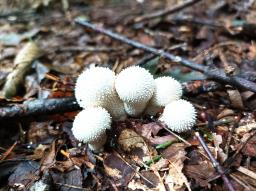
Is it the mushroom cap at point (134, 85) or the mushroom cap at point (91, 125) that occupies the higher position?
the mushroom cap at point (134, 85)

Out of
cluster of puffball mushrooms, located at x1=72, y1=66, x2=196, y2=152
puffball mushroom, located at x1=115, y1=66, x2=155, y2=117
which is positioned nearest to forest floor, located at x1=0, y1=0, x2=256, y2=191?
cluster of puffball mushrooms, located at x1=72, y1=66, x2=196, y2=152

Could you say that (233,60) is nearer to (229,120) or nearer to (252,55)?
(252,55)

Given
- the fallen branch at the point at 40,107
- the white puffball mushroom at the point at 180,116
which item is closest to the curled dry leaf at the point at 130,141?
the white puffball mushroom at the point at 180,116

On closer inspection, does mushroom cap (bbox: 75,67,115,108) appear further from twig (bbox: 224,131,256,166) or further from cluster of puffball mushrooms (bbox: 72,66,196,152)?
twig (bbox: 224,131,256,166)

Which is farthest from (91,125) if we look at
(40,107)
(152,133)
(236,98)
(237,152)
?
(236,98)

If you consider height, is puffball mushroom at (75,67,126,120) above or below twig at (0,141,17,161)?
above

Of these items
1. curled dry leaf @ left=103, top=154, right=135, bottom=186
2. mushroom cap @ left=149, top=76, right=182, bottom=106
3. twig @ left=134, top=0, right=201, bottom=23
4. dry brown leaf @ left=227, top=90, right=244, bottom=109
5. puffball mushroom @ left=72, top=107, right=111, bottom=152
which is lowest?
curled dry leaf @ left=103, top=154, right=135, bottom=186

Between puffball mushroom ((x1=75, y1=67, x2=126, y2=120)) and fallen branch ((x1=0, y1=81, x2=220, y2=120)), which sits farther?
fallen branch ((x1=0, y1=81, x2=220, y2=120))

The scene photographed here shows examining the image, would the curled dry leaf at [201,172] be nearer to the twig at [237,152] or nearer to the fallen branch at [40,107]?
the twig at [237,152]

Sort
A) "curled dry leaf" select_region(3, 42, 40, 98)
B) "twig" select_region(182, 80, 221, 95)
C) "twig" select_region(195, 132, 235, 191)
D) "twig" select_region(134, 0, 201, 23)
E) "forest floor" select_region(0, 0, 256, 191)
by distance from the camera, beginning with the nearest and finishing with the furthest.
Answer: "twig" select_region(195, 132, 235, 191)
"forest floor" select_region(0, 0, 256, 191)
"twig" select_region(182, 80, 221, 95)
"curled dry leaf" select_region(3, 42, 40, 98)
"twig" select_region(134, 0, 201, 23)
